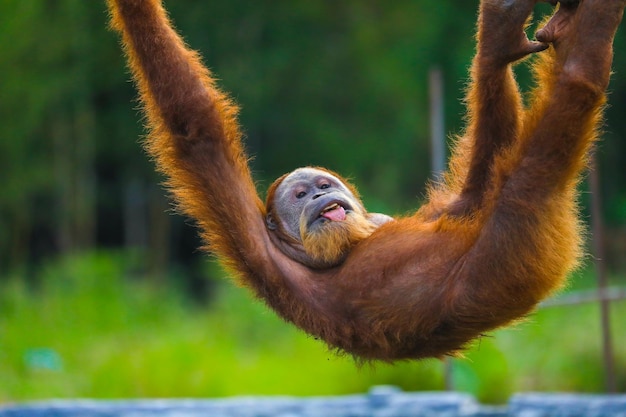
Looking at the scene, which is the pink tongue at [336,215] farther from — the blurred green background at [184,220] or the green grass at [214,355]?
the green grass at [214,355]

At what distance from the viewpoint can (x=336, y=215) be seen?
440 centimetres

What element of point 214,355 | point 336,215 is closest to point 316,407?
point 214,355

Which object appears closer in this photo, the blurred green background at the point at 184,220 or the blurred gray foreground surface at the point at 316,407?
the blurred gray foreground surface at the point at 316,407

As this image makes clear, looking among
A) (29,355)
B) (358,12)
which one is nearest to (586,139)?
(29,355)

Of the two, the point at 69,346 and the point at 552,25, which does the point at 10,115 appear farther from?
the point at 552,25

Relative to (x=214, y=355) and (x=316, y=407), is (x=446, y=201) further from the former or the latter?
(x=214, y=355)

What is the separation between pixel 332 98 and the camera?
18234 millimetres

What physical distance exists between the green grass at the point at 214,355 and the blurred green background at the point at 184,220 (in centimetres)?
2

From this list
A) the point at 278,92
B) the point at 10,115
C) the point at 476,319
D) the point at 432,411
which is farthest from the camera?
the point at 278,92

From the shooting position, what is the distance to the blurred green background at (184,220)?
10055 millimetres

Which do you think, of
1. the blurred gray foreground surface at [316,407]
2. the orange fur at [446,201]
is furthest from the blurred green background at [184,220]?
the orange fur at [446,201]

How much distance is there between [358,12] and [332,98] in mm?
1953

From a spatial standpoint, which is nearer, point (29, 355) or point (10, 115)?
point (29, 355)

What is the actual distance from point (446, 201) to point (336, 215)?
A: 0.55 metres
